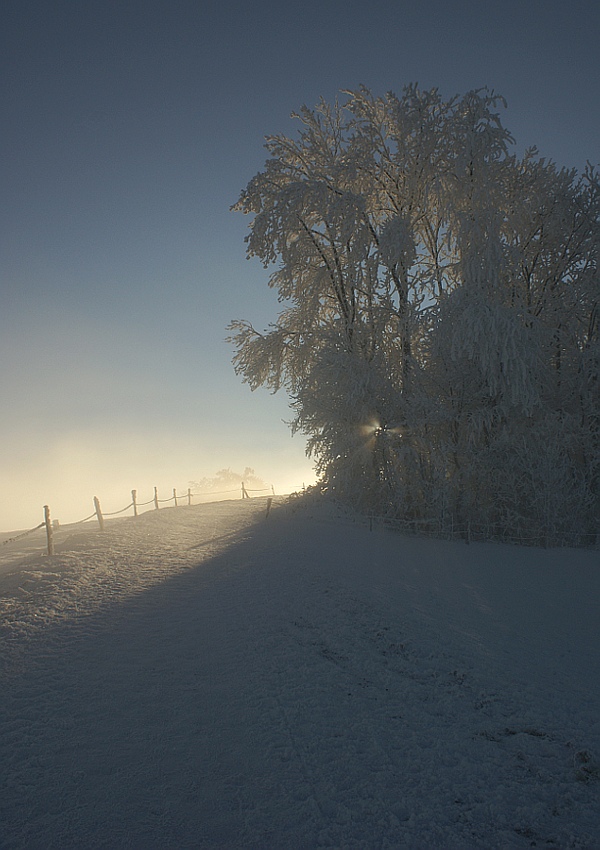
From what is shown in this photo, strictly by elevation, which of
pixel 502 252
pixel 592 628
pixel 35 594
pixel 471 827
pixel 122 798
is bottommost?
pixel 592 628

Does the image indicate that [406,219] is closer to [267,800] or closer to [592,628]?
[592,628]

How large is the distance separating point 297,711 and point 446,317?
10.7 meters

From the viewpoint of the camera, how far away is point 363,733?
13.7 feet

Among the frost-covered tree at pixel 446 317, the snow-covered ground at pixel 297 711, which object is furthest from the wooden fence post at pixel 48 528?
the frost-covered tree at pixel 446 317

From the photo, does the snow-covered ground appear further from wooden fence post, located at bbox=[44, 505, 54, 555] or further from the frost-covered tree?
the frost-covered tree

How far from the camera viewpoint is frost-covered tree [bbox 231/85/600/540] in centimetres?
1258

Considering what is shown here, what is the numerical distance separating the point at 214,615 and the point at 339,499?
8.08 m

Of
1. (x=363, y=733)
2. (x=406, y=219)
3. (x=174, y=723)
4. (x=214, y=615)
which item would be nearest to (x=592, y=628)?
(x=363, y=733)

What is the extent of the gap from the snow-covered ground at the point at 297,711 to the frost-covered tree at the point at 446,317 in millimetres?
4218

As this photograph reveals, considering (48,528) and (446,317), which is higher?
(446,317)

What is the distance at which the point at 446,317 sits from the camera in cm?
1242

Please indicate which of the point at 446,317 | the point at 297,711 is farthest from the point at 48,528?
the point at 446,317

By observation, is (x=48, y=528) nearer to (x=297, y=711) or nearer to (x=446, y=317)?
(x=297, y=711)

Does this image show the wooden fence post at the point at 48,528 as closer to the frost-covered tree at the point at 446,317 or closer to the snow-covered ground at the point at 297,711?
the snow-covered ground at the point at 297,711
